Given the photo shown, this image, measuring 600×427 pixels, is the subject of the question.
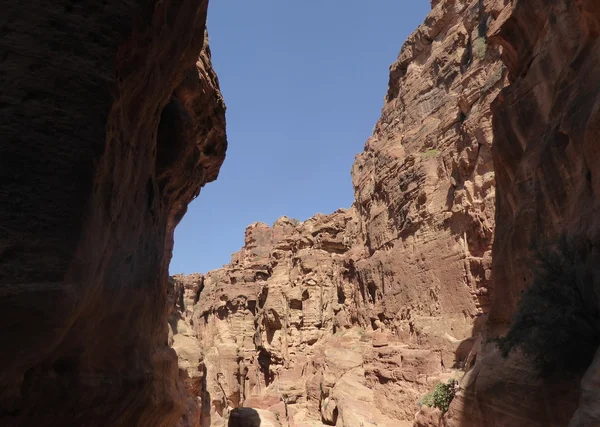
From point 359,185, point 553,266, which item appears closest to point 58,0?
point 553,266

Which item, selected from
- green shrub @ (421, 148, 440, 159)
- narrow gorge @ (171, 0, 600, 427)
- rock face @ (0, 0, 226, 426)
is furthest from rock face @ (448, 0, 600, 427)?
green shrub @ (421, 148, 440, 159)

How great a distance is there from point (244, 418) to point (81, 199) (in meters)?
17.5

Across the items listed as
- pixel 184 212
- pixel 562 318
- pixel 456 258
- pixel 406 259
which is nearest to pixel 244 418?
pixel 184 212

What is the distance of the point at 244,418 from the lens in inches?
815

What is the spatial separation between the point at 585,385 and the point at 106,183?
7.12 meters

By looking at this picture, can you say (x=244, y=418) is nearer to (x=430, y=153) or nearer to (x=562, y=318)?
(x=430, y=153)

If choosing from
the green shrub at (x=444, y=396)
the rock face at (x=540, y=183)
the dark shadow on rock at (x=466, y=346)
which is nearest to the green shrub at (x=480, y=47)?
the rock face at (x=540, y=183)

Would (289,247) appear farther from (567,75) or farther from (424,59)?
(567,75)

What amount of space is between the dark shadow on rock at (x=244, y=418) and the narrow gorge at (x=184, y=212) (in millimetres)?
137

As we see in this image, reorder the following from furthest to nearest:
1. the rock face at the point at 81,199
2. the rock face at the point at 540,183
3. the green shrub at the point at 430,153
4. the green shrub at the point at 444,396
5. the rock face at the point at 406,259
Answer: the green shrub at the point at 430,153 → the rock face at the point at 406,259 → the green shrub at the point at 444,396 → the rock face at the point at 540,183 → the rock face at the point at 81,199

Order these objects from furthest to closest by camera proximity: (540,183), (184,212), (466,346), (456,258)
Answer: (456,258), (466,346), (184,212), (540,183)

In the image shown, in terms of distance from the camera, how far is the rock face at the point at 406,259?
20.6m

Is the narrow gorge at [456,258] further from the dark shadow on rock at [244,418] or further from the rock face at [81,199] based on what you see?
the rock face at [81,199]

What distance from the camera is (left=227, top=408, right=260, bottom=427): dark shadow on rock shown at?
2034cm
